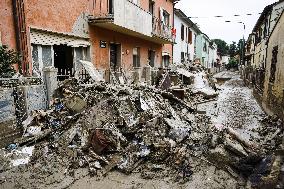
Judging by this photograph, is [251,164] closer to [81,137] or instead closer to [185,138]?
[185,138]

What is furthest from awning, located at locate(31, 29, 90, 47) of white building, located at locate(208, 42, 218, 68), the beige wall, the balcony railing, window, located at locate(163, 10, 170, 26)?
white building, located at locate(208, 42, 218, 68)

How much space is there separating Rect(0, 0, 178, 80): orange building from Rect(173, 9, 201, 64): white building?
23.2 feet

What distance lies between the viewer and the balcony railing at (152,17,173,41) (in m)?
16.6

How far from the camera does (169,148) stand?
5953mm

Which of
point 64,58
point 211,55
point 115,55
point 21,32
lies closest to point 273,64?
point 115,55

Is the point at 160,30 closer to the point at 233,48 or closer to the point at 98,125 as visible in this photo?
the point at 98,125

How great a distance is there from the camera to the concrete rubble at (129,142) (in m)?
5.39

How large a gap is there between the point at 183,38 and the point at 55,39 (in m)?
19.1

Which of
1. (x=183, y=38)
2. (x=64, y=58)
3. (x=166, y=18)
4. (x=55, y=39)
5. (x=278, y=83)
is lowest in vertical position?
(x=278, y=83)

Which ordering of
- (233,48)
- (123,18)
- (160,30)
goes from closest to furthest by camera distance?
1. (123,18)
2. (160,30)
3. (233,48)

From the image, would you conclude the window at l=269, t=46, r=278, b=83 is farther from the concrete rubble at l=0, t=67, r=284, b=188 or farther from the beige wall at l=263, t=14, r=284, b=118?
the concrete rubble at l=0, t=67, r=284, b=188

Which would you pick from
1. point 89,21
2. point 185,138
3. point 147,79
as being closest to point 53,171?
point 185,138

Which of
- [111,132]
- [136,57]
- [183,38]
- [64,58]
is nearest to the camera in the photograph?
[111,132]

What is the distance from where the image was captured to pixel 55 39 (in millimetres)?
9555
